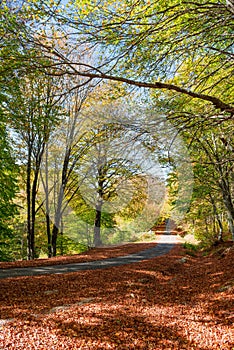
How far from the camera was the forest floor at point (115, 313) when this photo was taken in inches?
127

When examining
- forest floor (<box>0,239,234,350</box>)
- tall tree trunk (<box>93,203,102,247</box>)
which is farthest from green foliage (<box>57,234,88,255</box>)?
forest floor (<box>0,239,234,350</box>)

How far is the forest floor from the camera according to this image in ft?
10.6

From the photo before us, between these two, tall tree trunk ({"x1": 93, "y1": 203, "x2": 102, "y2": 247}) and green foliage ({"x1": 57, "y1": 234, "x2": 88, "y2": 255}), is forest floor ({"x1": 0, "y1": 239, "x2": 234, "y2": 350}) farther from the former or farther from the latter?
green foliage ({"x1": 57, "y1": 234, "x2": 88, "y2": 255})

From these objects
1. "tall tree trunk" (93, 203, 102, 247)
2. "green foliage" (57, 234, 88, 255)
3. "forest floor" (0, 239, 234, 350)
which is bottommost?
"green foliage" (57, 234, 88, 255)

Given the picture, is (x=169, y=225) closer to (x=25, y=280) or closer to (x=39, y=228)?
(x=39, y=228)

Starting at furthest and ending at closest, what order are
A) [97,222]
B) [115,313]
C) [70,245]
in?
[70,245]
[97,222]
[115,313]

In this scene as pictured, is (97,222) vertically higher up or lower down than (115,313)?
higher up

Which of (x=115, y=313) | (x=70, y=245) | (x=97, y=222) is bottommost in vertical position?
(x=70, y=245)

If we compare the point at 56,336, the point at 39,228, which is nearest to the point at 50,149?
the point at 39,228

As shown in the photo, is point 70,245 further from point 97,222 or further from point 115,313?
point 115,313

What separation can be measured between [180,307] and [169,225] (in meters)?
48.7

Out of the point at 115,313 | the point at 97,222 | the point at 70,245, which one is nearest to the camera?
the point at 115,313

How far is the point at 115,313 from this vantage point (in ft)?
14.1

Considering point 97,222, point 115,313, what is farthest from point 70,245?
point 115,313
